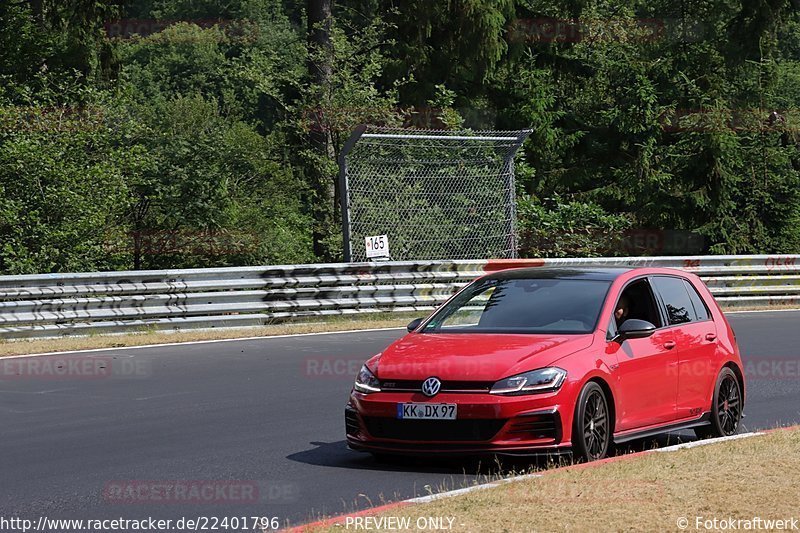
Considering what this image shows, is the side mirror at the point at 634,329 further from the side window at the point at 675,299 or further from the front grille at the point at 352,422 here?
the front grille at the point at 352,422

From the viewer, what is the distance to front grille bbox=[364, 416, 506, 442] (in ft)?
29.7

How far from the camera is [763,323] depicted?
22.8 m

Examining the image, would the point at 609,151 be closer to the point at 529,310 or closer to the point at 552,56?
the point at 552,56

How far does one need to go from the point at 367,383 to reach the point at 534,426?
4.13 feet

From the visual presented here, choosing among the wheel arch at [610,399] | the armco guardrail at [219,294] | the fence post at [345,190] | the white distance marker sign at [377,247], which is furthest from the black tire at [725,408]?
the white distance marker sign at [377,247]

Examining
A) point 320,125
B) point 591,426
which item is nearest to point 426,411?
point 591,426

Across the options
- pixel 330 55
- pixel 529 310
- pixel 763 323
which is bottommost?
pixel 763 323

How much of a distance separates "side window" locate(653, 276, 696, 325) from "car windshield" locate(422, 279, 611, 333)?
0.67 metres

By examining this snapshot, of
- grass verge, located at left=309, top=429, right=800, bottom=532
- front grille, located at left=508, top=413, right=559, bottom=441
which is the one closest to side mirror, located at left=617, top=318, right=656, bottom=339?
grass verge, located at left=309, top=429, right=800, bottom=532

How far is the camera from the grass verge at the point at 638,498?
6969 millimetres

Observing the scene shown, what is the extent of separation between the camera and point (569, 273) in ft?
35.2

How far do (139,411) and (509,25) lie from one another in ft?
101

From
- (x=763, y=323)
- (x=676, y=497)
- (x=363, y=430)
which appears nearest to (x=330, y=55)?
(x=763, y=323)

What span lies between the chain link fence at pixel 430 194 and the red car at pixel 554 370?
34.8 feet
